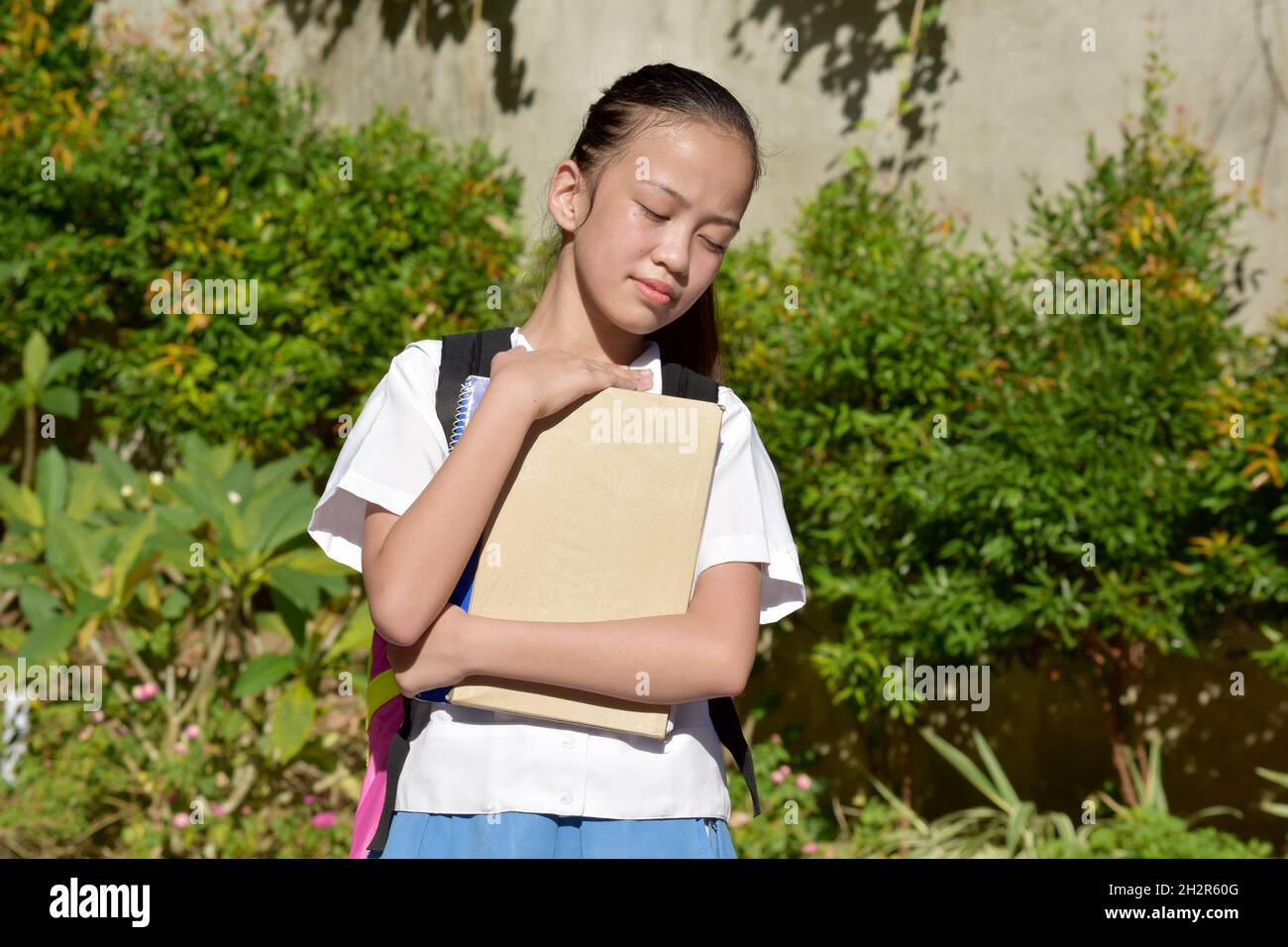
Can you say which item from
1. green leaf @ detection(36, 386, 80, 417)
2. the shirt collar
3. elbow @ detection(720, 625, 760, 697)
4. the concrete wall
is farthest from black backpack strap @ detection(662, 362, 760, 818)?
green leaf @ detection(36, 386, 80, 417)

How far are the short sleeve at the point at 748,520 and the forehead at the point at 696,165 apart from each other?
0.79ft

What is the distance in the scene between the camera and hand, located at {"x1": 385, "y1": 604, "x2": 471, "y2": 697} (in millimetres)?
1168

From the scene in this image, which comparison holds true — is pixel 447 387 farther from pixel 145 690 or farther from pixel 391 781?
pixel 145 690

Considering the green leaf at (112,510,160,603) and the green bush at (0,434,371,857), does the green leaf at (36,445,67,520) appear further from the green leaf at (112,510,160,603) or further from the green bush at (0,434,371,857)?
the green leaf at (112,510,160,603)

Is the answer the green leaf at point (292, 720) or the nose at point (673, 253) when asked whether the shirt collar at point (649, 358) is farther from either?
the green leaf at point (292, 720)

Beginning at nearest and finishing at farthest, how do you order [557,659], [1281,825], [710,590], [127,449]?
[557,659] < [710,590] < [1281,825] < [127,449]

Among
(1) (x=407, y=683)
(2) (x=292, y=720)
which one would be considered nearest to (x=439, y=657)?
(1) (x=407, y=683)

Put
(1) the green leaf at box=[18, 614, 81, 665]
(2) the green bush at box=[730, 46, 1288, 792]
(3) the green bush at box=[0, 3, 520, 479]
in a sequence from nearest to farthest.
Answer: (1) the green leaf at box=[18, 614, 81, 665] → (2) the green bush at box=[730, 46, 1288, 792] → (3) the green bush at box=[0, 3, 520, 479]

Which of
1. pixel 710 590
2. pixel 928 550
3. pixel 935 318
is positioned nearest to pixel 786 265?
pixel 935 318

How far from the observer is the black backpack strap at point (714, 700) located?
1.32m

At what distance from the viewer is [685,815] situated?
1.22 m

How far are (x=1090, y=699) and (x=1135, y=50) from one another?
7.17ft

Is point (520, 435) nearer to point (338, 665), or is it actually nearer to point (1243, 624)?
point (338, 665)

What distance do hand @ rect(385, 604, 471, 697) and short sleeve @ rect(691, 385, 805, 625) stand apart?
0.87 feet
